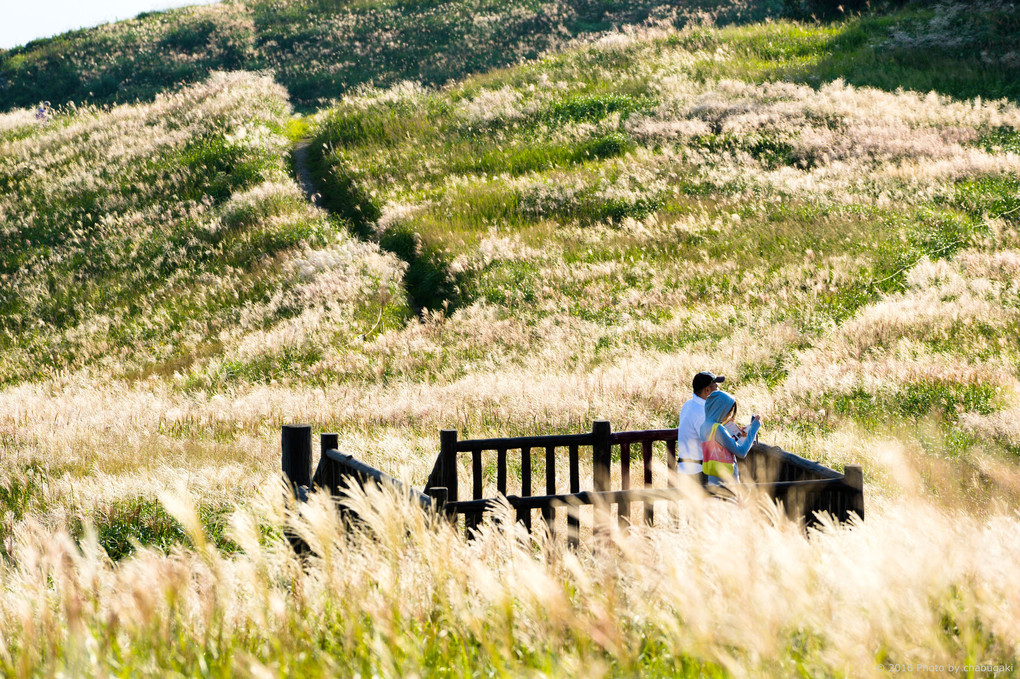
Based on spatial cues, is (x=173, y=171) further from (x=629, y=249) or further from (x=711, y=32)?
(x=711, y=32)

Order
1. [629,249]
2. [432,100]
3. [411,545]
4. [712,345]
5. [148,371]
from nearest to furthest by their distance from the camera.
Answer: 1. [411,545]
2. [712,345]
3. [148,371]
4. [629,249]
5. [432,100]

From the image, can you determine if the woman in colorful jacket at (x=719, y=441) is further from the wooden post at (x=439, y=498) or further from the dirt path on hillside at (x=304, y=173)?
the dirt path on hillside at (x=304, y=173)

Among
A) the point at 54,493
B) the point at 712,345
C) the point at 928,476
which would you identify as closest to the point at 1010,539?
the point at 928,476

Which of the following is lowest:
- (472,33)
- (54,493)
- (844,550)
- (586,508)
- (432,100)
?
(54,493)

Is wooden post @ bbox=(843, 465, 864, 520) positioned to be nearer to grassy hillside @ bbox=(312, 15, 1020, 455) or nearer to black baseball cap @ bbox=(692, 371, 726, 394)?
black baseball cap @ bbox=(692, 371, 726, 394)

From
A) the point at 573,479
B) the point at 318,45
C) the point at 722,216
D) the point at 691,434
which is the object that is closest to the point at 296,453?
the point at 573,479

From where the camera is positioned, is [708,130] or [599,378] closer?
[599,378]

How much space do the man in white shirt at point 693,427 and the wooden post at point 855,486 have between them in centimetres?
140

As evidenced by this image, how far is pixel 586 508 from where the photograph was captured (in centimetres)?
466

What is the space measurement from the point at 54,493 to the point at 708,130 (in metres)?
19.3

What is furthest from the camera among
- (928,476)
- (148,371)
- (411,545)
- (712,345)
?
(148,371)

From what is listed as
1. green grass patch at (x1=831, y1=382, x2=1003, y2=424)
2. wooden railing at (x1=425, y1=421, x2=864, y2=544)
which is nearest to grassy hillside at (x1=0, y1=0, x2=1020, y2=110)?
green grass patch at (x1=831, y1=382, x2=1003, y2=424)

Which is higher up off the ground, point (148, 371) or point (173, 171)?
point (173, 171)

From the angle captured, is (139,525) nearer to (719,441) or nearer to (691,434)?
(691,434)
